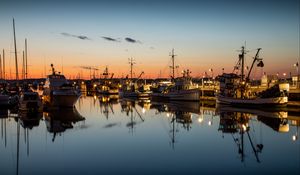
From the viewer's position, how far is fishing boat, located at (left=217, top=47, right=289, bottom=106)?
53250 mm

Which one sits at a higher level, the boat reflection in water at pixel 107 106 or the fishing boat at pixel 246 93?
Result: the fishing boat at pixel 246 93

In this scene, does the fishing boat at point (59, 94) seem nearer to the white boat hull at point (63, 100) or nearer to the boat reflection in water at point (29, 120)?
the white boat hull at point (63, 100)

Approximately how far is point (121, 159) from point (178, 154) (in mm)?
3625

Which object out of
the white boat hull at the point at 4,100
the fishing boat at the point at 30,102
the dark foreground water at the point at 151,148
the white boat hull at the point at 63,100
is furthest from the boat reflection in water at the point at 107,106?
the dark foreground water at the point at 151,148

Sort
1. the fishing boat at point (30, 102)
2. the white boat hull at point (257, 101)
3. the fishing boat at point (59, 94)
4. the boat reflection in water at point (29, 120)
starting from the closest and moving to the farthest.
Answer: the boat reflection in water at point (29, 120) < the fishing boat at point (30, 102) < the fishing boat at point (59, 94) < the white boat hull at point (257, 101)

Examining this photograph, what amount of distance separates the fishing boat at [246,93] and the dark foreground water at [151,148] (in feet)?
56.4

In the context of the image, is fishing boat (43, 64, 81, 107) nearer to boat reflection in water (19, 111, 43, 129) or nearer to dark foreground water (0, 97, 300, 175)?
boat reflection in water (19, 111, 43, 129)

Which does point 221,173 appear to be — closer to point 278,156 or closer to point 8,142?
point 278,156

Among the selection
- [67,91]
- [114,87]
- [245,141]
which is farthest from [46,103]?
[114,87]

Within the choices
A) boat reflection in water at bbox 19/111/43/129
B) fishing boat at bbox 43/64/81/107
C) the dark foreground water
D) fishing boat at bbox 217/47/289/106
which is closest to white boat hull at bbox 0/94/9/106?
fishing boat at bbox 43/64/81/107

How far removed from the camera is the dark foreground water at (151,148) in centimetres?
1756

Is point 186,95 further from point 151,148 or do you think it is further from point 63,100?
point 151,148

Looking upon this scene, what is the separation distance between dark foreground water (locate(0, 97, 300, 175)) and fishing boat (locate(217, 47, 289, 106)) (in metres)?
17.2

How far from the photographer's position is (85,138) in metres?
27.2
